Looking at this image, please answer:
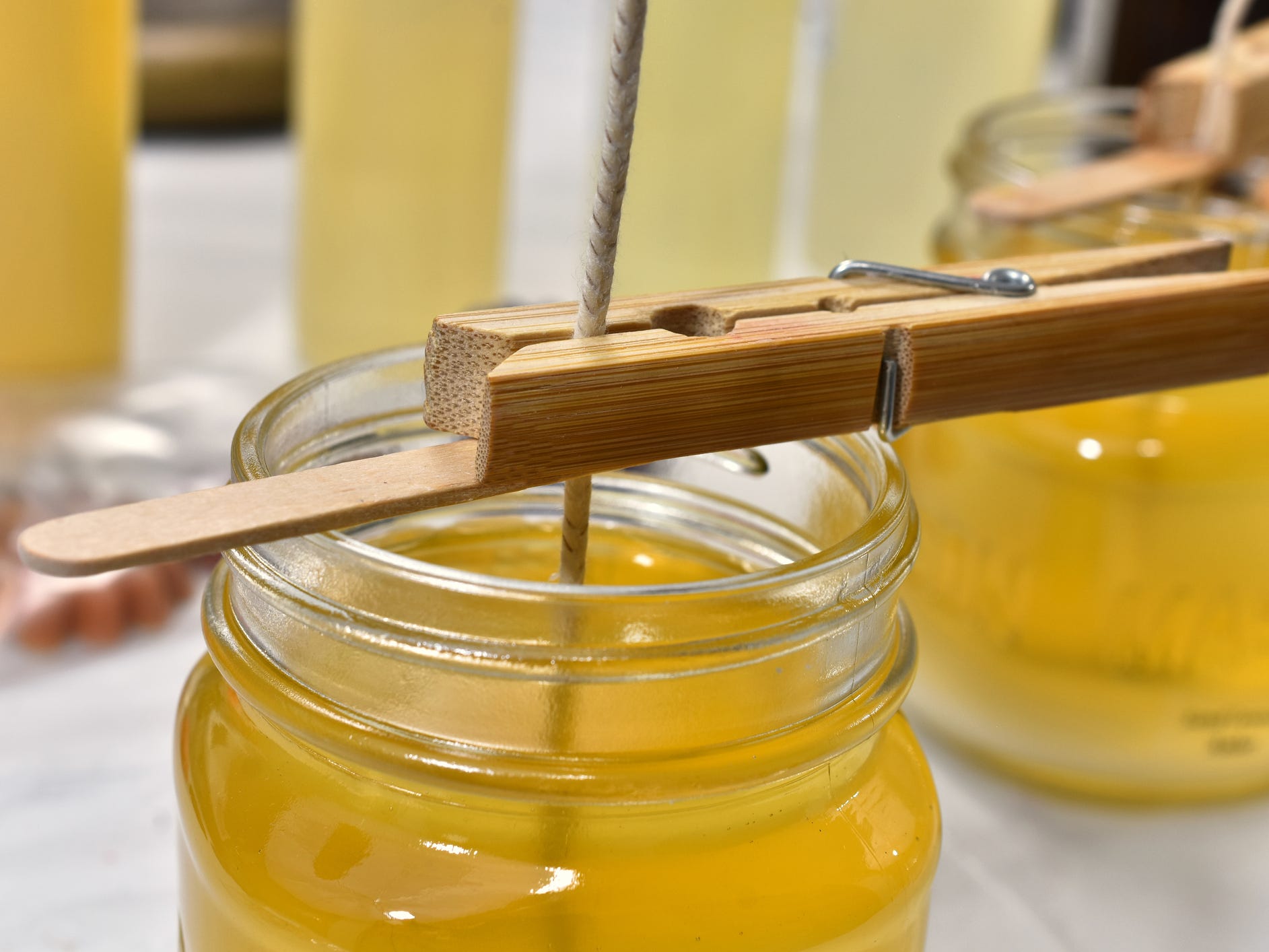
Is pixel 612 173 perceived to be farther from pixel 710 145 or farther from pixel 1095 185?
pixel 710 145

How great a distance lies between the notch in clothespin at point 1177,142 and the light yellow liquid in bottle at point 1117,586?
2cm

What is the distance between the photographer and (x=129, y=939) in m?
0.38

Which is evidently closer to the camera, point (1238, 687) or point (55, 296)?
point (1238, 687)

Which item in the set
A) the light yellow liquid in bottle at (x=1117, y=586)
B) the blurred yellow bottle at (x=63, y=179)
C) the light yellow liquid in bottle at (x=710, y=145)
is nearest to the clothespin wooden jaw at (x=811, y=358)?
→ the light yellow liquid in bottle at (x=1117, y=586)

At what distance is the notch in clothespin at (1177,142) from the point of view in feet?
1.48

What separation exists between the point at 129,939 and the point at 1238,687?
1.04ft

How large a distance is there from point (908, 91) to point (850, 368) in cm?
49

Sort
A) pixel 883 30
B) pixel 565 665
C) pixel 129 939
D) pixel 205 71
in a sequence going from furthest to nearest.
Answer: pixel 205 71 → pixel 883 30 → pixel 129 939 → pixel 565 665

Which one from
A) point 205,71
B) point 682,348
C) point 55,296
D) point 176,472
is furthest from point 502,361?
point 205,71

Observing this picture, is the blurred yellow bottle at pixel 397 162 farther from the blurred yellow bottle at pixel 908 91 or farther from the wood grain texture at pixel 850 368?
the wood grain texture at pixel 850 368

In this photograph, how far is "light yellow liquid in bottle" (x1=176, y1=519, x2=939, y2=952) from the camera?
251mm

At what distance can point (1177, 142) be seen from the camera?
1.62ft

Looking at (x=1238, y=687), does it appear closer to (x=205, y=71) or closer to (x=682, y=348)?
(x=682, y=348)

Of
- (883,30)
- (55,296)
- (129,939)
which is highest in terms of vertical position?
(883,30)
